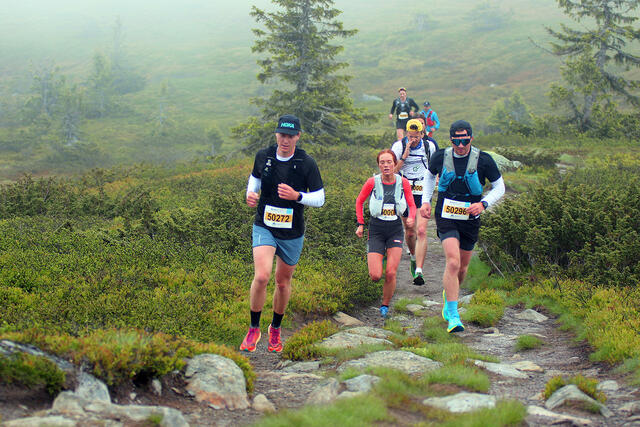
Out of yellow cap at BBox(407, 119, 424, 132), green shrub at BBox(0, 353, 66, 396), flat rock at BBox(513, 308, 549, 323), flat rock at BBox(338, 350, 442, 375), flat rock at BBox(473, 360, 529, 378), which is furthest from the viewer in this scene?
yellow cap at BBox(407, 119, 424, 132)

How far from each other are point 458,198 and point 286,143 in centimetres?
267

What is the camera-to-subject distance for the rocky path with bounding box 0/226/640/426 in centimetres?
434

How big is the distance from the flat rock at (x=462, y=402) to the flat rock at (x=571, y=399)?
1.87ft

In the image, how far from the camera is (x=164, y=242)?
10.8 metres

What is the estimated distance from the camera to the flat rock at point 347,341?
6.75 meters

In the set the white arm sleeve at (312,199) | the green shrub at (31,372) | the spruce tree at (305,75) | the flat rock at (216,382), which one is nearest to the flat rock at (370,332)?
the white arm sleeve at (312,199)

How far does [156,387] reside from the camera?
15.2ft

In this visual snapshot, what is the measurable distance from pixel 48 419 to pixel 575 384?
4369 millimetres

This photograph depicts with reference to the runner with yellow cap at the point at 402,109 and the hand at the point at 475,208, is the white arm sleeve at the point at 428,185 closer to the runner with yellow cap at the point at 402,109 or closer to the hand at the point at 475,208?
the hand at the point at 475,208

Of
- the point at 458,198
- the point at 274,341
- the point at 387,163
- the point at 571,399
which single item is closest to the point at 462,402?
the point at 571,399

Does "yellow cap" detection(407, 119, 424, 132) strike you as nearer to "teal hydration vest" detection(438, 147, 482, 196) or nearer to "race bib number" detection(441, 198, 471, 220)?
"teal hydration vest" detection(438, 147, 482, 196)

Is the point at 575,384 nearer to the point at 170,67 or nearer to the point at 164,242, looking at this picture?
the point at 164,242

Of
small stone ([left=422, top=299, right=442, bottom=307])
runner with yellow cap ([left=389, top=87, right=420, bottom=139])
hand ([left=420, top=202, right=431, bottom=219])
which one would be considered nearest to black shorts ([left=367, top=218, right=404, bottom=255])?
hand ([left=420, top=202, right=431, bottom=219])

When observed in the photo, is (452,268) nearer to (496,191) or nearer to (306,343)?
(496,191)
